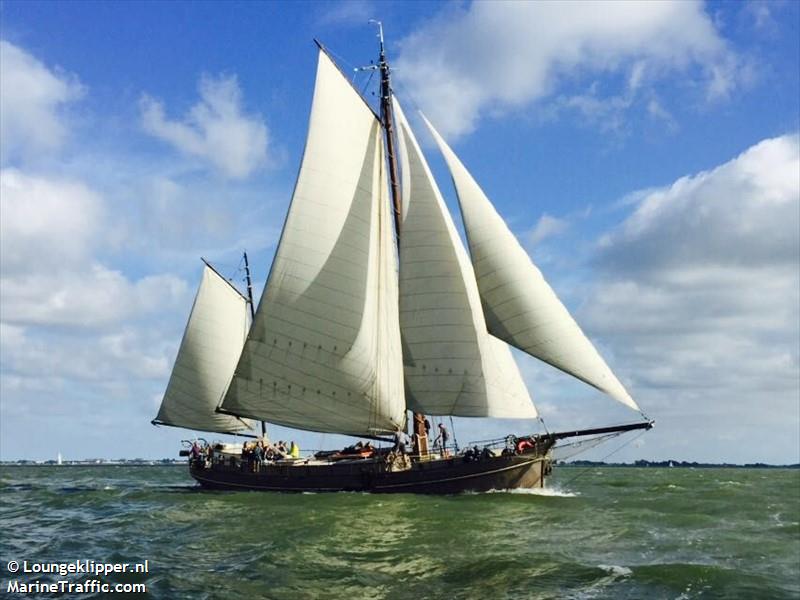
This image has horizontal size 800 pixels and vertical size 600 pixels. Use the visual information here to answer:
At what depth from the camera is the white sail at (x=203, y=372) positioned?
58156 mm

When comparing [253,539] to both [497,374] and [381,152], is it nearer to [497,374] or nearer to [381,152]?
[497,374]

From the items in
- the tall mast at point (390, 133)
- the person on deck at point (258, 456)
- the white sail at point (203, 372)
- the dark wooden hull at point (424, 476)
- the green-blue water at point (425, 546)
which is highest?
the tall mast at point (390, 133)

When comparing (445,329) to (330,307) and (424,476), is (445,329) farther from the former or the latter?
(424,476)

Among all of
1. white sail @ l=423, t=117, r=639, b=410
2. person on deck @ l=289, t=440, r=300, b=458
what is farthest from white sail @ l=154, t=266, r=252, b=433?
white sail @ l=423, t=117, r=639, b=410

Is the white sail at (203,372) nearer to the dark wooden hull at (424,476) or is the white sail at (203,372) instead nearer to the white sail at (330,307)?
the white sail at (330,307)

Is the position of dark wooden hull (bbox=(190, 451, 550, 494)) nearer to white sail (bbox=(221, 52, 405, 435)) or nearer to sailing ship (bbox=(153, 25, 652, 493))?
sailing ship (bbox=(153, 25, 652, 493))

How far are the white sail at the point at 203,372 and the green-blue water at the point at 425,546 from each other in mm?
16256

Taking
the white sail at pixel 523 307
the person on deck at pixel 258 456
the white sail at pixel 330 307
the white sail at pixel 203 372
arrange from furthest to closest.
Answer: the white sail at pixel 203 372 < the person on deck at pixel 258 456 < the white sail at pixel 330 307 < the white sail at pixel 523 307

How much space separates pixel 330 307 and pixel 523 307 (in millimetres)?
10645

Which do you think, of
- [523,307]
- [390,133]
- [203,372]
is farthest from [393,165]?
[203,372]

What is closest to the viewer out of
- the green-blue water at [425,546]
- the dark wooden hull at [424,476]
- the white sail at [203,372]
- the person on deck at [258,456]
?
the green-blue water at [425,546]

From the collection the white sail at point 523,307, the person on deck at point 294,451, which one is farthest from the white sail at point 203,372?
the white sail at point 523,307

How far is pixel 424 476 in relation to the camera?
43.2 meters

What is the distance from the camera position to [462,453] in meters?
43.8
